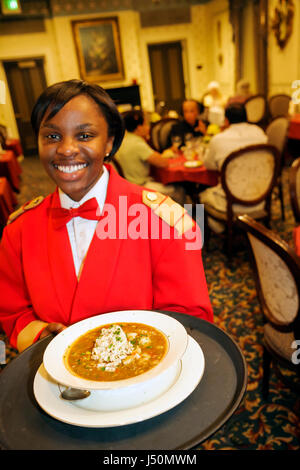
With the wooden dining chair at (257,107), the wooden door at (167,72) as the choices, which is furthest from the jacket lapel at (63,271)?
the wooden door at (167,72)

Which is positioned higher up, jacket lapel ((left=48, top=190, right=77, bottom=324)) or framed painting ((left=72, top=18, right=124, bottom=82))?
framed painting ((left=72, top=18, right=124, bottom=82))

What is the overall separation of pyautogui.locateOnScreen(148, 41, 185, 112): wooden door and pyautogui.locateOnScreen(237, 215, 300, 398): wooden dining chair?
36.7 feet

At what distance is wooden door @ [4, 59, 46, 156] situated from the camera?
10930 mm

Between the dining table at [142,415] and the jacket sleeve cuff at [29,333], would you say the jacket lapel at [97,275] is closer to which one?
the jacket sleeve cuff at [29,333]

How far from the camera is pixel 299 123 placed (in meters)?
5.66

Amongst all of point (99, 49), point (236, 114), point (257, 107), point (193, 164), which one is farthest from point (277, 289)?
point (99, 49)

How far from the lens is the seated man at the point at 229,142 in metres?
3.34

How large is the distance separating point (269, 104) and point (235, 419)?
6281 mm

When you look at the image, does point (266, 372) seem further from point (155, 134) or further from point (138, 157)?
point (155, 134)

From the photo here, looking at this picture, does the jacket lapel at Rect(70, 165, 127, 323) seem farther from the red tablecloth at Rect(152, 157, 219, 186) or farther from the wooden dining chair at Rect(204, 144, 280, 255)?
the red tablecloth at Rect(152, 157, 219, 186)

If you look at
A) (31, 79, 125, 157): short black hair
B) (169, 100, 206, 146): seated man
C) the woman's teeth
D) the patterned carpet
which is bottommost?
the patterned carpet

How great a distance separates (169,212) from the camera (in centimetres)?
116

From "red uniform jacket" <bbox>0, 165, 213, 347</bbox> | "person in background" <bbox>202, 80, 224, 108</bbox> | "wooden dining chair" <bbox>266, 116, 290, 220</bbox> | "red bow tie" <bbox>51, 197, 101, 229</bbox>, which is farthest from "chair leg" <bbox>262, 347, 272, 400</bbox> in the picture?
"person in background" <bbox>202, 80, 224, 108</bbox>
